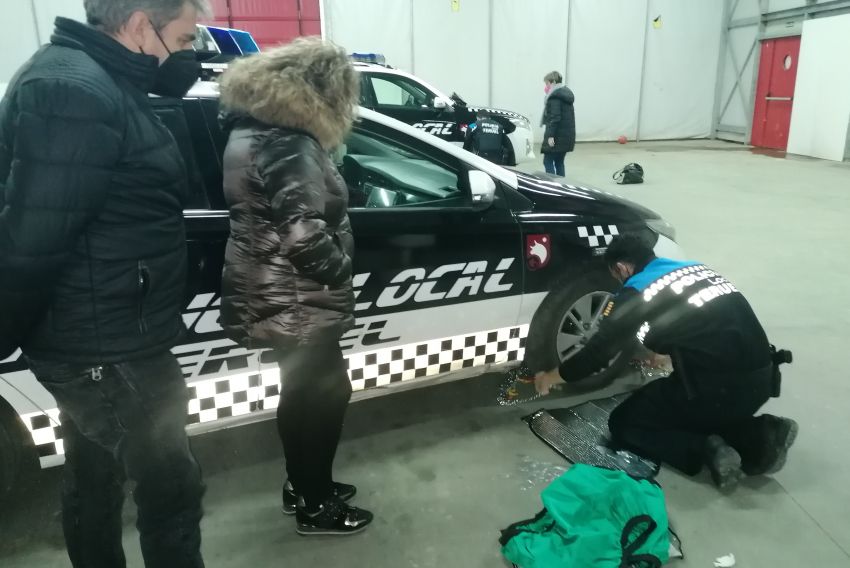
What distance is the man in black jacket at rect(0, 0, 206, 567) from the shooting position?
1.04 metres

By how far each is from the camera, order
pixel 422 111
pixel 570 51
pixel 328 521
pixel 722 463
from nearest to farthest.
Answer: pixel 328 521 → pixel 722 463 → pixel 422 111 → pixel 570 51

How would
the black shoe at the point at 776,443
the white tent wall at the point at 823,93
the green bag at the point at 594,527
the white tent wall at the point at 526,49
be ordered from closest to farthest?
the green bag at the point at 594,527
the black shoe at the point at 776,443
the white tent wall at the point at 823,93
the white tent wall at the point at 526,49

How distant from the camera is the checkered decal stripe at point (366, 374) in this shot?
6.31 ft

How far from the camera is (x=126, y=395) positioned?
1266mm

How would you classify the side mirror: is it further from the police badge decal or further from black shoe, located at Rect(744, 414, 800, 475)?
black shoe, located at Rect(744, 414, 800, 475)

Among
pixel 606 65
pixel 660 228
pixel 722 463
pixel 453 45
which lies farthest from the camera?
pixel 606 65

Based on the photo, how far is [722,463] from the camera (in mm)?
2213

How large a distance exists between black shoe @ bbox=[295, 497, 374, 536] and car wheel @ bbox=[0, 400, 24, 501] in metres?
0.84

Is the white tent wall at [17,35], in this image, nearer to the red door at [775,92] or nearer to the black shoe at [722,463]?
the black shoe at [722,463]

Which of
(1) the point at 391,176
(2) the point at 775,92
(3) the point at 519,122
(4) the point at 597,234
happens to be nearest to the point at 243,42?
(1) the point at 391,176

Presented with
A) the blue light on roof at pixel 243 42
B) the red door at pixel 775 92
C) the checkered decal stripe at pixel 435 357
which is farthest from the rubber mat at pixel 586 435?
the red door at pixel 775 92

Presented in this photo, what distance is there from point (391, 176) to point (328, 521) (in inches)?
54.4

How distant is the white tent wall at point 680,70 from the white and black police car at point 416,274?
1347cm

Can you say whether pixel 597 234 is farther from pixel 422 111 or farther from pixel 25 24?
pixel 25 24
